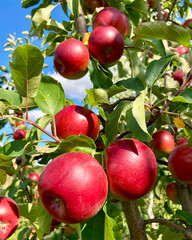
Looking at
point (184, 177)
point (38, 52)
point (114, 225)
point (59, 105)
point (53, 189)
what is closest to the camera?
point (53, 189)

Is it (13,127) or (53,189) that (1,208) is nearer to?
(53,189)

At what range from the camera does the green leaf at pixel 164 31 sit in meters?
1.04

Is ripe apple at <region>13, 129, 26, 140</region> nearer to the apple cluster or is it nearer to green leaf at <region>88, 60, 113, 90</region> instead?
the apple cluster

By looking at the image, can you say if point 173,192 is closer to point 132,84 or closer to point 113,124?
point 132,84

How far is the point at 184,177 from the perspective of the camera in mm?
1298

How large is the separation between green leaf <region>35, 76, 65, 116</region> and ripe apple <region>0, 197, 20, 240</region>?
0.43 meters

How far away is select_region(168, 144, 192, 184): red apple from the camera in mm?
1282

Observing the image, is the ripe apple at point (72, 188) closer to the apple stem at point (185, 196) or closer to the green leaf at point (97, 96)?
the green leaf at point (97, 96)

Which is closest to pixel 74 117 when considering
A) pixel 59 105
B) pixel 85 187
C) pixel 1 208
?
pixel 59 105

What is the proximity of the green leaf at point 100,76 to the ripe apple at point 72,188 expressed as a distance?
2.11ft

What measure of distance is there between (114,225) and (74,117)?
45 cm

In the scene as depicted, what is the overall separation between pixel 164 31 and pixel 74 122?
1.82 feet

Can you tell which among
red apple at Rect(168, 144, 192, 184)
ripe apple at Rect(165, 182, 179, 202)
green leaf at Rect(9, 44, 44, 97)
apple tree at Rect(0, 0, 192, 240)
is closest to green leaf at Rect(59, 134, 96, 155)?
apple tree at Rect(0, 0, 192, 240)

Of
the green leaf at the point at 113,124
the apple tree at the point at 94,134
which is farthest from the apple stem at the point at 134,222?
the green leaf at the point at 113,124
